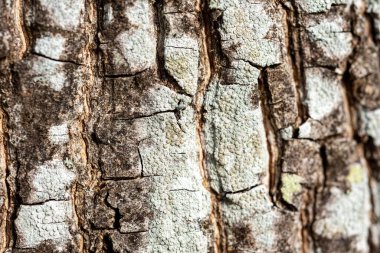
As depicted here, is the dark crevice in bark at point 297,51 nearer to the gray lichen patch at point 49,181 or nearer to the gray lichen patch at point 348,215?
the gray lichen patch at point 348,215

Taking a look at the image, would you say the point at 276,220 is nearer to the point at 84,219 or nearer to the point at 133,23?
the point at 84,219

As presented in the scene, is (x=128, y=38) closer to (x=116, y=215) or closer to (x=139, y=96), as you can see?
(x=139, y=96)

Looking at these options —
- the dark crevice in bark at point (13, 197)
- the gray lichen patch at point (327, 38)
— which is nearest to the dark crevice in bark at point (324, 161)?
the gray lichen patch at point (327, 38)

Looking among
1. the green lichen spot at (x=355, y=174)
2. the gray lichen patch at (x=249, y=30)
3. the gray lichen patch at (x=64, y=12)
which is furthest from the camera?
the green lichen spot at (x=355, y=174)

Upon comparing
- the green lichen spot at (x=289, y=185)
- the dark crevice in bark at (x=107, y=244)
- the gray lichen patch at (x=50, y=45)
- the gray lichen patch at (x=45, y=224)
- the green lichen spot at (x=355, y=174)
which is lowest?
the dark crevice in bark at (x=107, y=244)

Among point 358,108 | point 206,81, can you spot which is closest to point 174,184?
point 206,81

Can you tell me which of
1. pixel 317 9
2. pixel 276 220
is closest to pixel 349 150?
pixel 276 220
